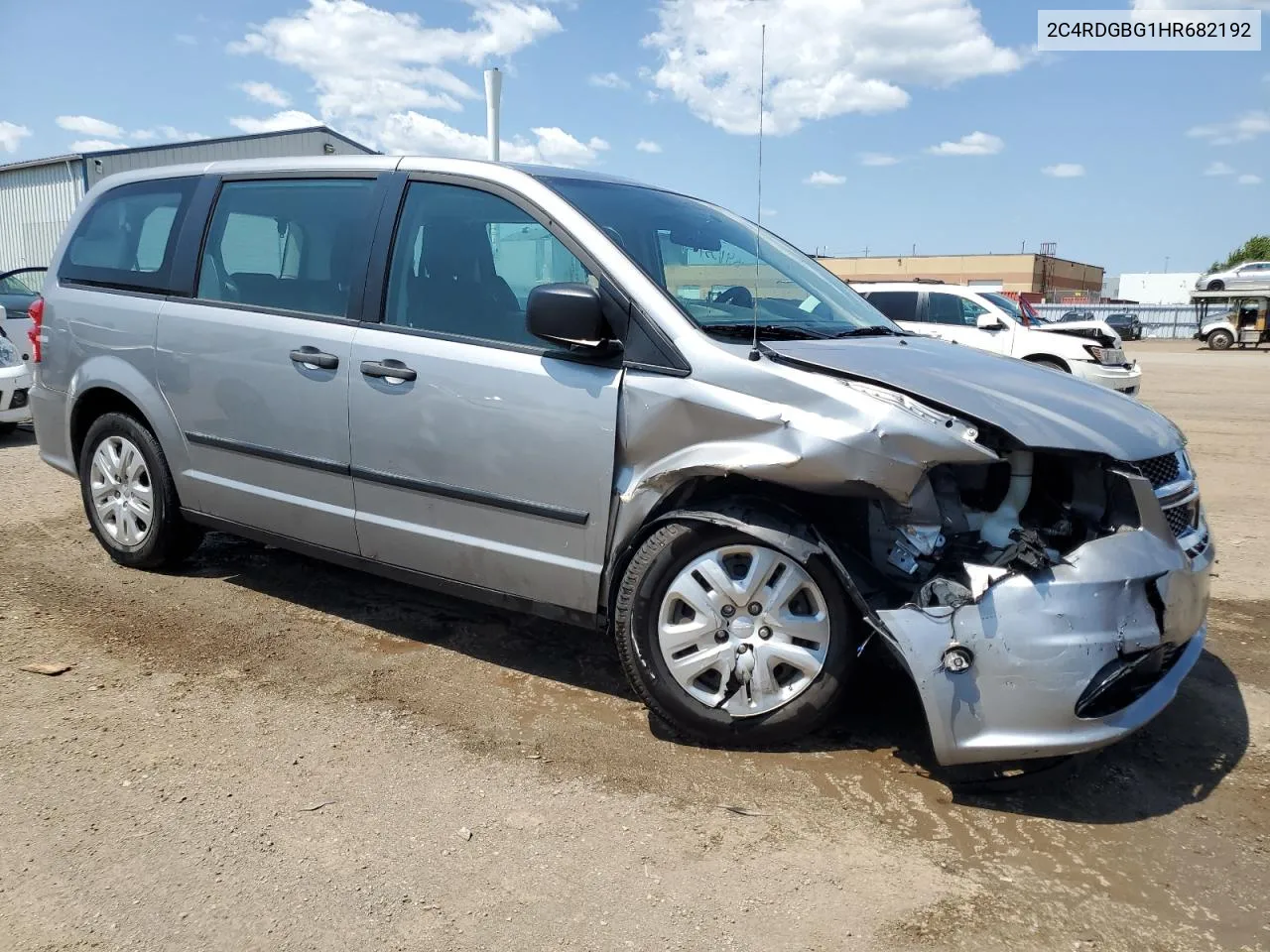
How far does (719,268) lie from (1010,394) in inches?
49.2

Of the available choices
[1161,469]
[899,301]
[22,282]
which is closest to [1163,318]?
[899,301]

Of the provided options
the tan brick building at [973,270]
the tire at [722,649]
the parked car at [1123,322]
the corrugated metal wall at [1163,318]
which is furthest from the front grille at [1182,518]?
the tan brick building at [973,270]

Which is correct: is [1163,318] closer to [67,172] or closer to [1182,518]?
[67,172]

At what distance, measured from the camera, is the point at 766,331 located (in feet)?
11.0

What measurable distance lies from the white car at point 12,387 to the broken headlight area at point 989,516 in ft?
29.1

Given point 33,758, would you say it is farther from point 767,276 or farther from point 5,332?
point 5,332

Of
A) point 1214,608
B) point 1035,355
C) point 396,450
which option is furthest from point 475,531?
point 1035,355

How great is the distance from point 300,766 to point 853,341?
2.33m

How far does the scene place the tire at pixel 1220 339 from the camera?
34812 mm

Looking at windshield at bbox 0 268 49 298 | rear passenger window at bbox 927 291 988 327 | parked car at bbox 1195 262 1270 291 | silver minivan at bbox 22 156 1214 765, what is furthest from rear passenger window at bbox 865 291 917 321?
parked car at bbox 1195 262 1270 291

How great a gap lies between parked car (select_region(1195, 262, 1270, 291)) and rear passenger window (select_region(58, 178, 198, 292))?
38.3m

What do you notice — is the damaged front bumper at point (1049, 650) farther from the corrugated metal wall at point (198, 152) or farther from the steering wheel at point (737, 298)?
the corrugated metal wall at point (198, 152)

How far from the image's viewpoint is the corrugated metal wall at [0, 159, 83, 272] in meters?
23.1

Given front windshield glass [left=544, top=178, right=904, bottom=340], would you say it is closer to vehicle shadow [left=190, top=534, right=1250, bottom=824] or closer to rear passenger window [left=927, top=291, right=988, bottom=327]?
vehicle shadow [left=190, top=534, right=1250, bottom=824]
